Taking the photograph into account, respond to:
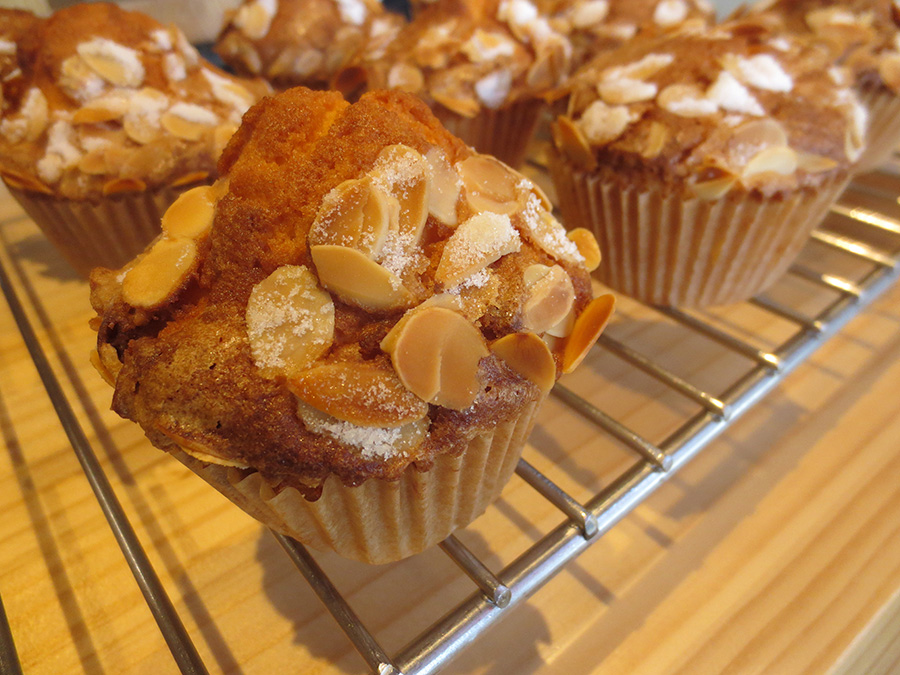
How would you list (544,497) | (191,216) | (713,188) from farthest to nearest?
1. (713,188)
2. (544,497)
3. (191,216)

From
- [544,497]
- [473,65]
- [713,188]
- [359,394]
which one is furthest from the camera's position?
[473,65]

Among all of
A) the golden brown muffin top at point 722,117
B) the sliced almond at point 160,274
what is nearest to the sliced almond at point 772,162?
the golden brown muffin top at point 722,117

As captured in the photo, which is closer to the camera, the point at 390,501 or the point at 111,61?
the point at 390,501

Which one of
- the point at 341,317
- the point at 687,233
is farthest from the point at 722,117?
the point at 341,317

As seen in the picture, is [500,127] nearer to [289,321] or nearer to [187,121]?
[187,121]

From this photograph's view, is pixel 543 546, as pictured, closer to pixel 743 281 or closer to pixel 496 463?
pixel 496 463

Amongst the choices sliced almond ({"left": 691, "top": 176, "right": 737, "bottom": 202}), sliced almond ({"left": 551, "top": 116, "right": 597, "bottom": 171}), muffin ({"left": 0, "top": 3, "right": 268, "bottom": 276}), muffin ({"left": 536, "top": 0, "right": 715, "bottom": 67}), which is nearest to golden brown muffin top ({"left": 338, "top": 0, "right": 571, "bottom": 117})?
muffin ({"left": 536, "top": 0, "right": 715, "bottom": 67})
